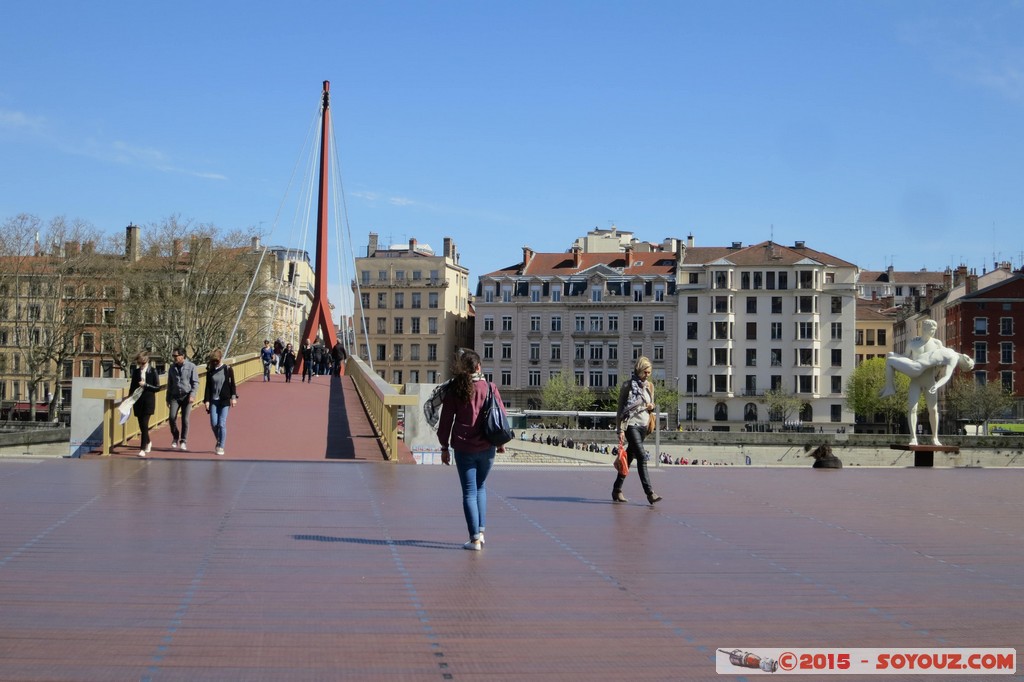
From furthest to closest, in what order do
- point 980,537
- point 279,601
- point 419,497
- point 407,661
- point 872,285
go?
point 872,285 < point 419,497 < point 980,537 < point 279,601 < point 407,661

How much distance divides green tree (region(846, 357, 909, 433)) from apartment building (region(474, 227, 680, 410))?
1311cm

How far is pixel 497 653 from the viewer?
645 cm

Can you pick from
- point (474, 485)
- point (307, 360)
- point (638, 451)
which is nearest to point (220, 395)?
point (638, 451)

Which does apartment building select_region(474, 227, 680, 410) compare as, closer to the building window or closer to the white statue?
the building window

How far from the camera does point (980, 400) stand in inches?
3425

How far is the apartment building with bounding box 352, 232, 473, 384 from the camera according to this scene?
103 meters

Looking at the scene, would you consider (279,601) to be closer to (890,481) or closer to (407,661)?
(407,661)

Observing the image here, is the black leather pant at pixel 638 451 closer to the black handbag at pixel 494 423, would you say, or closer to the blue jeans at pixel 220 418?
the black handbag at pixel 494 423

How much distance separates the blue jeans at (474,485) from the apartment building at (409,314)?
301ft

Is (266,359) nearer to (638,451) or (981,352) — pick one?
(638,451)

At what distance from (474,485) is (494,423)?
51 cm

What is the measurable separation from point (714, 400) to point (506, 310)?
17.4m

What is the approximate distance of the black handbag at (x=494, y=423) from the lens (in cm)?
1015

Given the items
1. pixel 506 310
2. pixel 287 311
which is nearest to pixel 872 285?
pixel 506 310
